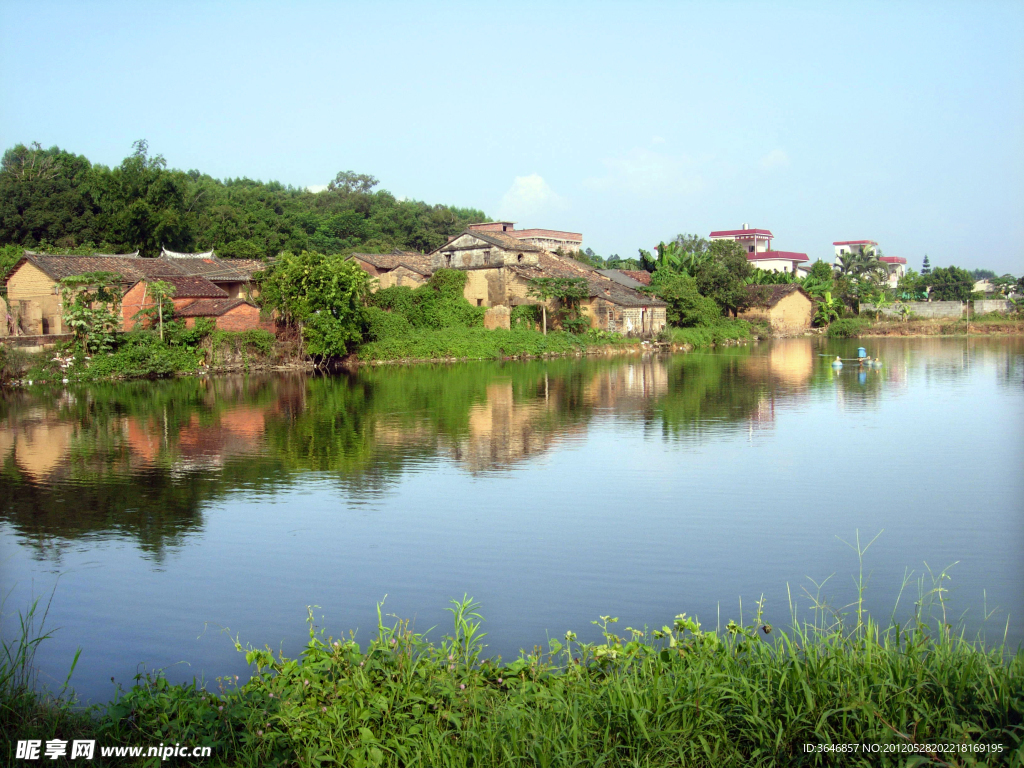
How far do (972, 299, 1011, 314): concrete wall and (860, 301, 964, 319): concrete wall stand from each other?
0.90 meters

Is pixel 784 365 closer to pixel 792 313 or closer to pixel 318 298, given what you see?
pixel 318 298

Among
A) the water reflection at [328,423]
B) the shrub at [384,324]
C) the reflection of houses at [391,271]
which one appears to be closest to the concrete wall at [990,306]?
the water reflection at [328,423]

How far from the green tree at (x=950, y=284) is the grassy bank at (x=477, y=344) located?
34722 millimetres

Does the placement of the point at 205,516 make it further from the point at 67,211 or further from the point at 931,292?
the point at 931,292

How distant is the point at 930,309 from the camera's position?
53781 mm

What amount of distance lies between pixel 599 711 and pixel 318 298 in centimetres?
2745

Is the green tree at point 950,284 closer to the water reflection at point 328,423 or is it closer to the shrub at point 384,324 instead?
the water reflection at point 328,423

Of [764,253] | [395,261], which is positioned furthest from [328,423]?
[764,253]

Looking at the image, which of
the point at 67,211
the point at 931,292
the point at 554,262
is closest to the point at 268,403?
the point at 554,262

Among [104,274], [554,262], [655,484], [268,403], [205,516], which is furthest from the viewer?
[554,262]

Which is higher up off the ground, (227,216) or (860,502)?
(227,216)

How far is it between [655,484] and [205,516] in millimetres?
5363

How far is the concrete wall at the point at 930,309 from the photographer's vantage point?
52.8 m

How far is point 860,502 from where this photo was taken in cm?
948
